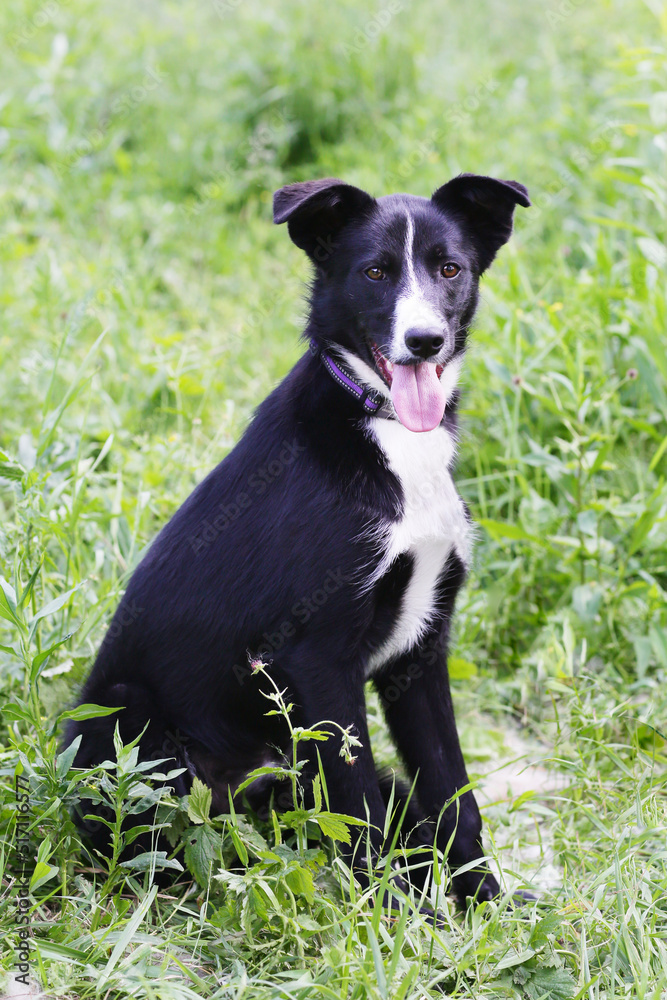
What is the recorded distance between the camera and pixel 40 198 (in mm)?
5480

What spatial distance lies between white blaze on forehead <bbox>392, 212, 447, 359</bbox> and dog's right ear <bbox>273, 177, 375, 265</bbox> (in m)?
0.15

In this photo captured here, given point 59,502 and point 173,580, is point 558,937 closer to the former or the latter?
point 173,580

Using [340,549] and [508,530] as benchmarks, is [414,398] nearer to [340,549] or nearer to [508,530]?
[340,549]

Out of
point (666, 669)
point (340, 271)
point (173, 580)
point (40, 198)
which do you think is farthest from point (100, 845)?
point (40, 198)

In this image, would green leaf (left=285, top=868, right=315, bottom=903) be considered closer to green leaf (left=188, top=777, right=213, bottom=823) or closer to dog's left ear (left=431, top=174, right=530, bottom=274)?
green leaf (left=188, top=777, right=213, bottom=823)

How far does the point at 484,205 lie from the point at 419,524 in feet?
2.66

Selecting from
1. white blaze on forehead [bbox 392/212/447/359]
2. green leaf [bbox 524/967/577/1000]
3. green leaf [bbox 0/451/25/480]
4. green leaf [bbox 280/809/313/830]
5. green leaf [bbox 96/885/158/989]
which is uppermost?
white blaze on forehead [bbox 392/212/447/359]

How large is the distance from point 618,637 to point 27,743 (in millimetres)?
1863

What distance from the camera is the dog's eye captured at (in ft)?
7.46

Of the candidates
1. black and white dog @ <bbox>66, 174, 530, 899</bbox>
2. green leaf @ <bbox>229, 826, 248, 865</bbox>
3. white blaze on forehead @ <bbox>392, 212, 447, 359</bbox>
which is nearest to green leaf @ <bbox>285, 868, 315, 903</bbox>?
green leaf @ <bbox>229, 826, 248, 865</bbox>

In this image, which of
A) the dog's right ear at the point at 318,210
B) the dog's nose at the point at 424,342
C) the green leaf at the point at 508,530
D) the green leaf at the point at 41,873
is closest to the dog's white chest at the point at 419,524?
the dog's nose at the point at 424,342

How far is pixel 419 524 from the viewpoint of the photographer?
7.30 feet

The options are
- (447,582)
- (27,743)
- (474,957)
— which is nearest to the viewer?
(474,957)

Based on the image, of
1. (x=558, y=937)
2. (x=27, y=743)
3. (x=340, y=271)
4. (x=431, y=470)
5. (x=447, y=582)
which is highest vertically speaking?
(x=340, y=271)
